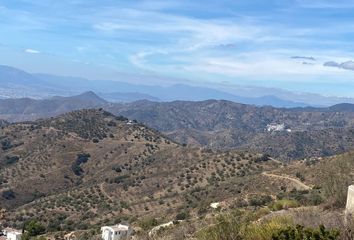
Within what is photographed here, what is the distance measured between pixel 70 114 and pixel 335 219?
145 metres

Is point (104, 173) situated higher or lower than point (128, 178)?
lower

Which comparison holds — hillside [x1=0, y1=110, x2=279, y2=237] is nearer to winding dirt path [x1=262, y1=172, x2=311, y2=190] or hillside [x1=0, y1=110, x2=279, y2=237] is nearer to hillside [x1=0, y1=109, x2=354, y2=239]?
hillside [x1=0, y1=109, x2=354, y2=239]

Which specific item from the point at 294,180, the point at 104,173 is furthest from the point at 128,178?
the point at 294,180

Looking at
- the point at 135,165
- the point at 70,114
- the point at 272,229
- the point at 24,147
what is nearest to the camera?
the point at 272,229

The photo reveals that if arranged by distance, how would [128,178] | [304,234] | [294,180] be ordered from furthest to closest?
[128,178] → [294,180] → [304,234]

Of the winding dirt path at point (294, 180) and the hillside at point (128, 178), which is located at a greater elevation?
the winding dirt path at point (294, 180)

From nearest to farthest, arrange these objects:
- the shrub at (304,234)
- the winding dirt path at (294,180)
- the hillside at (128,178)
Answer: the shrub at (304,234)
the hillside at (128,178)
the winding dirt path at (294,180)

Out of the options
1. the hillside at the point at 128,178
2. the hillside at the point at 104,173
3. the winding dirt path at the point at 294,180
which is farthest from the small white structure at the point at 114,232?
the winding dirt path at the point at 294,180

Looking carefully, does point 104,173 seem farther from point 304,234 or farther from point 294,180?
point 304,234

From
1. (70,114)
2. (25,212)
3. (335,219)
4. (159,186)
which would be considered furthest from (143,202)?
(70,114)

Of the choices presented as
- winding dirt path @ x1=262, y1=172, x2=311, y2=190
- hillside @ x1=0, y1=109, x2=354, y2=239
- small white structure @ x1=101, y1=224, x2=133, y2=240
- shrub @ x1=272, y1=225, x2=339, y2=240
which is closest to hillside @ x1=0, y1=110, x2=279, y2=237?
hillside @ x1=0, y1=109, x2=354, y2=239

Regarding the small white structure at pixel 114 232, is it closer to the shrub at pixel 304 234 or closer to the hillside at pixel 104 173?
the hillside at pixel 104 173

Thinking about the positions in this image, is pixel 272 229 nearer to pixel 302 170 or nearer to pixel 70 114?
pixel 302 170

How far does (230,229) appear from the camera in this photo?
54.7 feet
